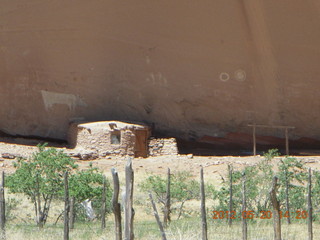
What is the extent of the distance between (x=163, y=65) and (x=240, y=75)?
255 cm

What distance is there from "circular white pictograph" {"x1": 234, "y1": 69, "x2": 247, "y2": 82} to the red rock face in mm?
33

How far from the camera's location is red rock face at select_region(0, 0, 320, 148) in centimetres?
2064

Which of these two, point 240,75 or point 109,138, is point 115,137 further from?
point 240,75

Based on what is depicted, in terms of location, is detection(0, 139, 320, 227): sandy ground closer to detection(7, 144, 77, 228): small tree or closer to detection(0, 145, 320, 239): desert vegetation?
detection(0, 145, 320, 239): desert vegetation

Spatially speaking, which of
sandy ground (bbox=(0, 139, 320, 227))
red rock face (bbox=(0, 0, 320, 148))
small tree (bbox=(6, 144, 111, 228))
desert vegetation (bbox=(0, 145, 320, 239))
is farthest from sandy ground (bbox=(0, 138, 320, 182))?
small tree (bbox=(6, 144, 111, 228))

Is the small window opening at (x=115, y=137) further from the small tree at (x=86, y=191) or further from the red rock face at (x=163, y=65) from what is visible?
the small tree at (x=86, y=191)

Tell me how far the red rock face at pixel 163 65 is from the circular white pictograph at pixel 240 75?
0.03 metres

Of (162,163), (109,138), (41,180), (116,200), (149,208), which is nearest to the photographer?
(116,200)

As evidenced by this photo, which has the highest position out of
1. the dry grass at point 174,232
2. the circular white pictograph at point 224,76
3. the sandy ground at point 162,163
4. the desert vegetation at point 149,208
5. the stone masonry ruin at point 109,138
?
the circular white pictograph at point 224,76

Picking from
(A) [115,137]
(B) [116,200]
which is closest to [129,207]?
(B) [116,200]

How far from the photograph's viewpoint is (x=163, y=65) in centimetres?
2138

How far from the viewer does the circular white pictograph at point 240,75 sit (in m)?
21.3

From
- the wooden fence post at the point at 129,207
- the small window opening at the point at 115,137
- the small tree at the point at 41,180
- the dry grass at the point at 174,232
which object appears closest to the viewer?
the wooden fence post at the point at 129,207

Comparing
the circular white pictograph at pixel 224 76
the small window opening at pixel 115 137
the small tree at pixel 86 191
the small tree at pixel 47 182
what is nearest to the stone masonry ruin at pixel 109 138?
the small window opening at pixel 115 137
